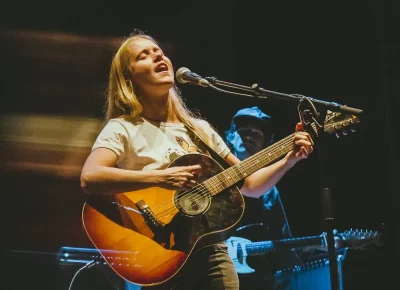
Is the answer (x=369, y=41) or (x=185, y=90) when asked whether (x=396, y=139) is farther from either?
(x=185, y=90)

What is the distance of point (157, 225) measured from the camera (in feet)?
6.63

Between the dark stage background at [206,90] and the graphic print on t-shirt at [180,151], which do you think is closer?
the graphic print on t-shirt at [180,151]

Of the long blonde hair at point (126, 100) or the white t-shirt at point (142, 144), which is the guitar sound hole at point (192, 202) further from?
the long blonde hair at point (126, 100)

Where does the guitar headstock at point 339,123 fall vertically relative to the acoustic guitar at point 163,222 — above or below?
above

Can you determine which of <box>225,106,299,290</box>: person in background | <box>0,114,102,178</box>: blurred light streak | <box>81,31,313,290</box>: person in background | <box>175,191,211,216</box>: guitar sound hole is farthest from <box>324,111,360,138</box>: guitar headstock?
<box>0,114,102,178</box>: blurred light streak

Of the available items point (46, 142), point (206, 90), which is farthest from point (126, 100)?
point (206, 90)

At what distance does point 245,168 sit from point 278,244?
1823mm

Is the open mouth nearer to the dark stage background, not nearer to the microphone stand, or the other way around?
the microphone stand

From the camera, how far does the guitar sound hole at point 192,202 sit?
205 centimetres

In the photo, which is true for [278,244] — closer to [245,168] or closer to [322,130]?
[245,168]

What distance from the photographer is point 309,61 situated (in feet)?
15.4

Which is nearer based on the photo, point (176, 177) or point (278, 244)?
point (176, 177)

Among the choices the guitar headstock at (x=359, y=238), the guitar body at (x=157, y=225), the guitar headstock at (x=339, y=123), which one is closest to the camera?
the guitar body at (x=157, y=225)

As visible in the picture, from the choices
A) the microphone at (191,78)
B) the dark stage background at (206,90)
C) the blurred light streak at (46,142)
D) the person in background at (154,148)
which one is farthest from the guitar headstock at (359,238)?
the blurred light streak at (46,142)
